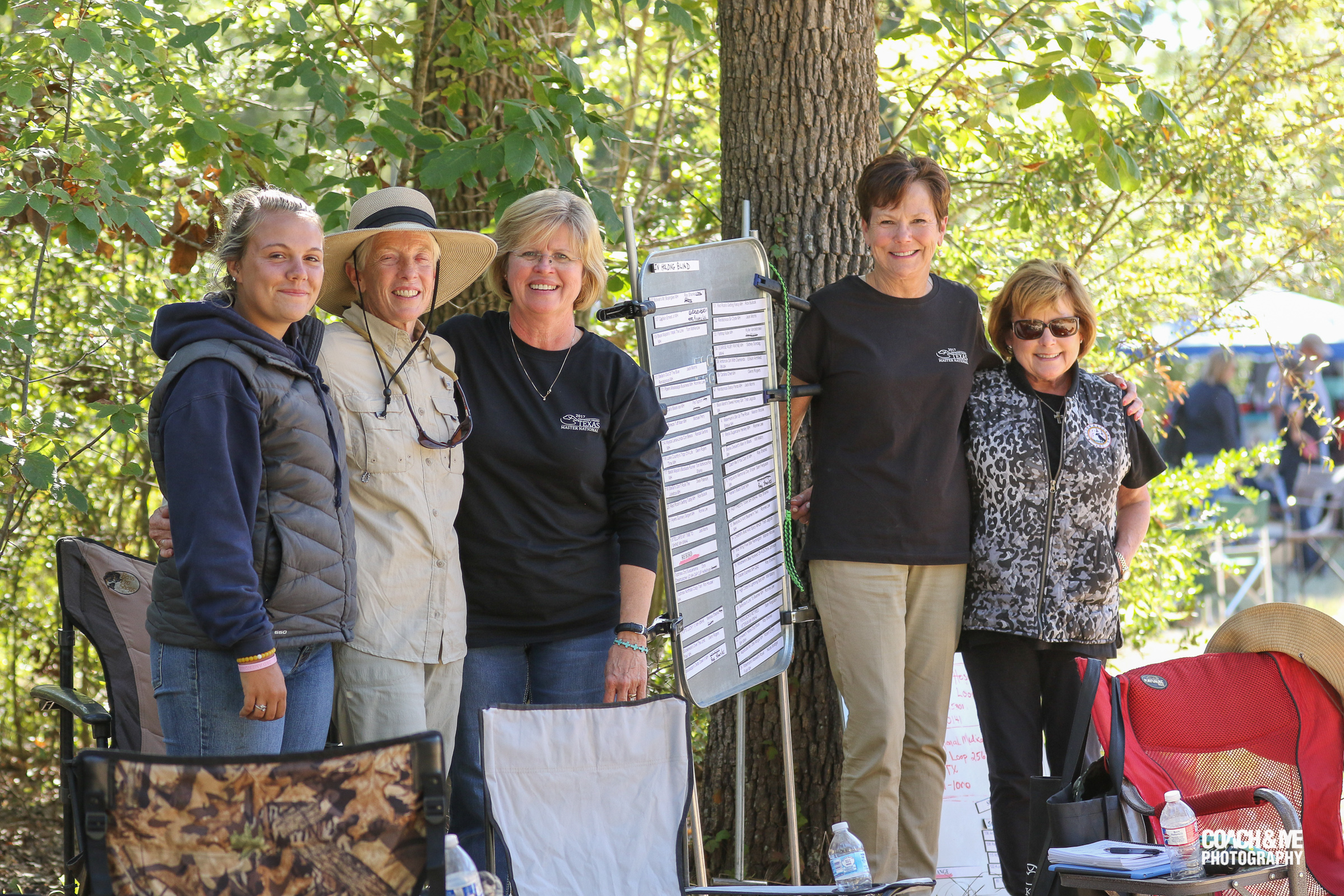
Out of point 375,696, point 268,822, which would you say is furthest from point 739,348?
point 268,822

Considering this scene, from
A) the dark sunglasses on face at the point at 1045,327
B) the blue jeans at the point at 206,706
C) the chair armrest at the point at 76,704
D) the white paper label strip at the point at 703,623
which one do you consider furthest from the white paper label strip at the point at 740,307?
the chair armrest at the point at 76,704

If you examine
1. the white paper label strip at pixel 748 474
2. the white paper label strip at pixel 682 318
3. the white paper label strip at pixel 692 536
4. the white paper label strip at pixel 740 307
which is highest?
the white paper label strip at pixel 740 307

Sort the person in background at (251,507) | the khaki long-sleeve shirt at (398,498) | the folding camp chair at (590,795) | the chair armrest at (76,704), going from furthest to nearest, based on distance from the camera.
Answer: the chair armrest at (76,704)
the folding camp chair at (590,795)
the khaki long-sleeve shirt at (398,498)
the person in background at (251,507)

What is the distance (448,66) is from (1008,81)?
2121 millimetres

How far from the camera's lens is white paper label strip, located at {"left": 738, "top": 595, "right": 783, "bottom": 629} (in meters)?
3.15

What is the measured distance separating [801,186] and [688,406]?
968 millimetres

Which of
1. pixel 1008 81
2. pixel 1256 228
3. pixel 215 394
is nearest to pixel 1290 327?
pixel 1256 228

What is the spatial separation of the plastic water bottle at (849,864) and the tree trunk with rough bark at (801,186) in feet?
3.80

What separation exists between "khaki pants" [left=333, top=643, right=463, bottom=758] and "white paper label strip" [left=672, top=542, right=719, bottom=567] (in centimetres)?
76

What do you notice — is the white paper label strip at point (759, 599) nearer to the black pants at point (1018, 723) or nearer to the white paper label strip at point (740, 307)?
the black pants at point (1018, 723)

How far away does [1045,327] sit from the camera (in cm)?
306

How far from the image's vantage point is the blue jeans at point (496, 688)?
2678 millimetres

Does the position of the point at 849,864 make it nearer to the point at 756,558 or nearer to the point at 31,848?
the point at 756,558

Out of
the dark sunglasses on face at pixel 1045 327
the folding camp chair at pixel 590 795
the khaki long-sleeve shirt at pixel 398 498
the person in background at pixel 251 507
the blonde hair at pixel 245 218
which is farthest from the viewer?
the dark sunglasses on face at pixel 1045 327
